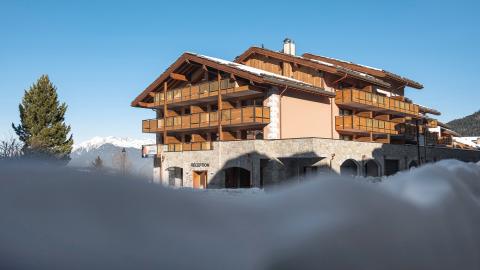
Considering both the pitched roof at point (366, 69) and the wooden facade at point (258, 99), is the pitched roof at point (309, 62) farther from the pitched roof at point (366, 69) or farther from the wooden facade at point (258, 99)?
the pitched roof at point (366, 69)

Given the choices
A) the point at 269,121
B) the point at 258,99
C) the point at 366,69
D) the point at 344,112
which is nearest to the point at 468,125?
the point at 366,69

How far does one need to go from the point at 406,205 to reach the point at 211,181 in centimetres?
2519

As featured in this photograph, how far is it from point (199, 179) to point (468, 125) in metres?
127

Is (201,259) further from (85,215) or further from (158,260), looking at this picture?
(85,215)

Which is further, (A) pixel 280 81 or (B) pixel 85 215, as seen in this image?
(A) pixel 280 81

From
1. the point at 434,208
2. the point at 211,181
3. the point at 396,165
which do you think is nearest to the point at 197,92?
the point at 211,181

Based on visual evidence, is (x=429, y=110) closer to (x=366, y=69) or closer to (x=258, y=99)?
(x=366, y=69)

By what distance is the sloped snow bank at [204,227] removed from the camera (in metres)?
0.89

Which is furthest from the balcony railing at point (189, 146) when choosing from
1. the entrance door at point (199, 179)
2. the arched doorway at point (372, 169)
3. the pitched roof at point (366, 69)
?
the pitched roof at point (366, 69)

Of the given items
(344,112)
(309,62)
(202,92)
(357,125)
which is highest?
(309,62)

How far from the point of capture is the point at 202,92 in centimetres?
2886

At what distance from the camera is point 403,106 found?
34.2 metres

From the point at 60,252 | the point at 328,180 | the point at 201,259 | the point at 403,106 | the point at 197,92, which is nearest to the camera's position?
the point at 60,252

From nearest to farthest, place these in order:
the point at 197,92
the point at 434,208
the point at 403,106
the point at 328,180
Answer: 1. the point at 328,180
2. the point at 434,208
3. the point at 197,92
4. the point at 403,106
